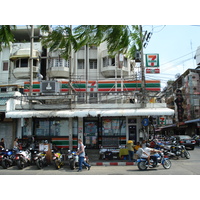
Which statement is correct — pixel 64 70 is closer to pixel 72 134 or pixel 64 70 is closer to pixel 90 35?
pixel 72 134

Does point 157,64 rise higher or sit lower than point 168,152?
higher

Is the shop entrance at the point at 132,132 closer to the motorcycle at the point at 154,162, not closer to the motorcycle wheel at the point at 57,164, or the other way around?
the motorcycle at the point at 154,162

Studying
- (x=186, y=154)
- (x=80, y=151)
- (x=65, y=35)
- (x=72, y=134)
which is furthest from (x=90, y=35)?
(x=186, y=154)

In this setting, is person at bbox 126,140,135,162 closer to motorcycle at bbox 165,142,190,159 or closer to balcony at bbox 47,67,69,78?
motorcycle at bbox 165,142,190,159

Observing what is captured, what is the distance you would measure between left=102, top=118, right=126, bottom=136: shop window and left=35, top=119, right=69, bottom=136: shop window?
2.60m

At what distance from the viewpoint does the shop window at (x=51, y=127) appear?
642 inches

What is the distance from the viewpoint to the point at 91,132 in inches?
643

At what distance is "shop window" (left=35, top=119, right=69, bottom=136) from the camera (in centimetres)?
1631

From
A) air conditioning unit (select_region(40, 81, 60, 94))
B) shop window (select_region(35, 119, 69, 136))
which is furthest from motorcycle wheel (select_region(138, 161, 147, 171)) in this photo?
air conditioning unit (select_region(40, 81, 60, 94))

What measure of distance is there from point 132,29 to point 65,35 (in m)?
2.03

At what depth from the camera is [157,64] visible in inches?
666

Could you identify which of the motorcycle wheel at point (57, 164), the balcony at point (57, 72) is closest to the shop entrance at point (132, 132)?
the motorcycle wheel at point (57, 164)

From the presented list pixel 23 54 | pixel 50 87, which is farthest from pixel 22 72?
pixel 50 87

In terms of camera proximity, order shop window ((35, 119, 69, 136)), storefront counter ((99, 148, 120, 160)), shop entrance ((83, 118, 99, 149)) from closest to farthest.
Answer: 1. storefront counter ((99, 148, 120, 160))
2. shop entrance ((83, 118, 99, 149))
3. shop window ((35, 119, 69, 136))
